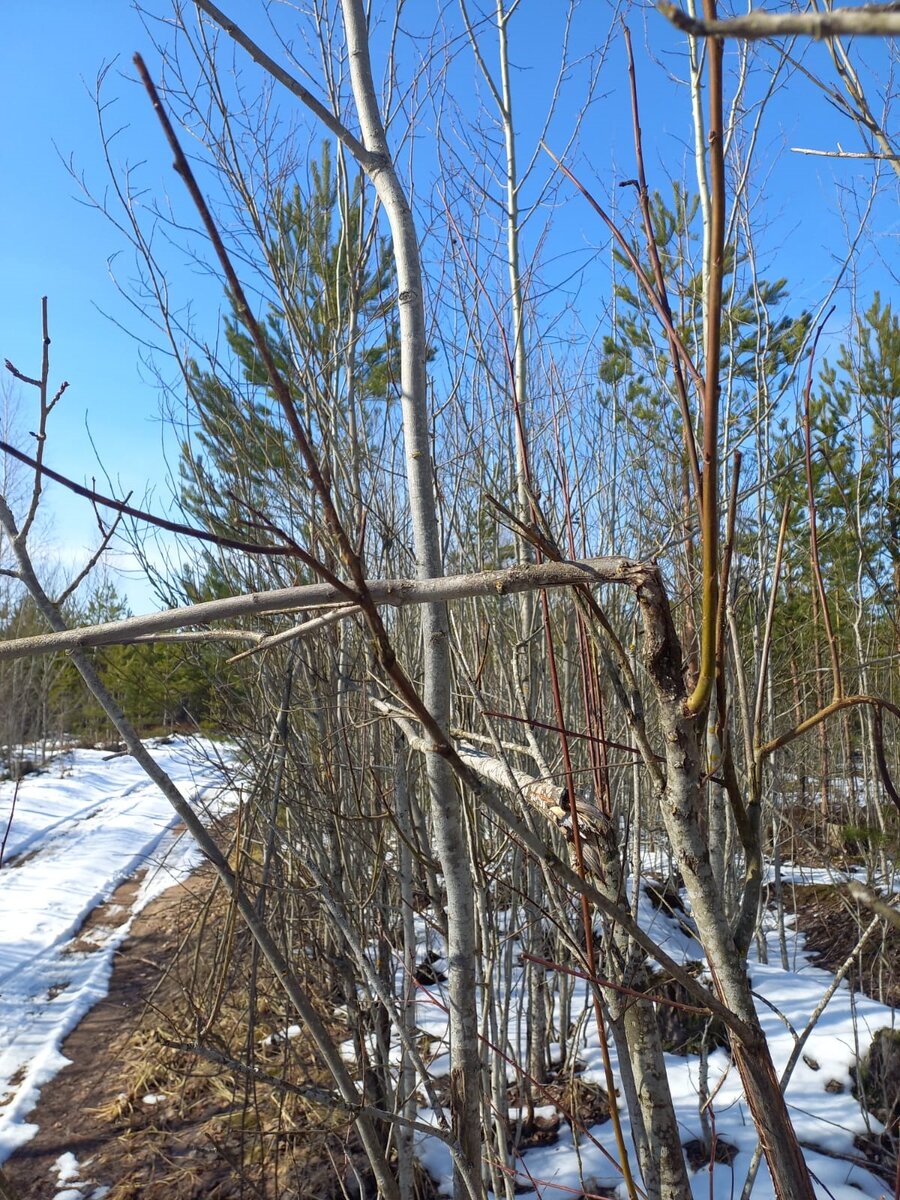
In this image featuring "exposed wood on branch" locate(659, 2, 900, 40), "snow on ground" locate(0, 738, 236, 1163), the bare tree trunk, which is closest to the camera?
"exposed wood on branch" locate(659, 2, 900, 40)

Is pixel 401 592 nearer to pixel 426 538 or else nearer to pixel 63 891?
pixel 426 538

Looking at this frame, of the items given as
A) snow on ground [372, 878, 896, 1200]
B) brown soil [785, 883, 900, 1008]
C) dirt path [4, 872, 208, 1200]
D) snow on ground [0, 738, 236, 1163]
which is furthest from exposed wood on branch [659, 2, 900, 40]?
brown soil [785, 883, 900, 1008]

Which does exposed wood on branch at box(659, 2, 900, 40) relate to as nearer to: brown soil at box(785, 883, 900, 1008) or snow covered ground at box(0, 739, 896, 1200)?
snow covered ground at box(0, 739, 896, 1200)

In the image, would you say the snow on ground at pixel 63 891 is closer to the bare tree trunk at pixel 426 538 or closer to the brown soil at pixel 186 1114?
the brown soil at pixel 186 1114

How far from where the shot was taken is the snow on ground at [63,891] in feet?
15.9

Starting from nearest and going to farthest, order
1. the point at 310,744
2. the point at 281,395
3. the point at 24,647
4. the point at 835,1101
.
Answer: the point at 281,395, the point at 24,647, the point at 310,744, the point at 835,1101

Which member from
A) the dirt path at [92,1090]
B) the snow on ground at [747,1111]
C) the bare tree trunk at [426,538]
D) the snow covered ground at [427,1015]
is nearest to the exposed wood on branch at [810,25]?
the snow covered ground at [427,1015]

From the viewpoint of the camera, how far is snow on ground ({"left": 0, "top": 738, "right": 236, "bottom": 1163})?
4.85 m

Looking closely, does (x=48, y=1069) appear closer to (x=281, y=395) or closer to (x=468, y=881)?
(x=468, y=881)

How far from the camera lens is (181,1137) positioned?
4145mm

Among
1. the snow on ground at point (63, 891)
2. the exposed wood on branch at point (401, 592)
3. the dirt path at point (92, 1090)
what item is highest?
the exposed wood on branch at point (401, 592)

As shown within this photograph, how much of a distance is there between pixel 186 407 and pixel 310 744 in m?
1.57

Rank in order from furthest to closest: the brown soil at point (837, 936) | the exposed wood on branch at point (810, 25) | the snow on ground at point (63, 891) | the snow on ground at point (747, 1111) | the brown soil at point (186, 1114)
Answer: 1. the brown soil at point (837, 936)
2. the snow on ground at point (63, 891)
3. the brown soil at point (186, 1114)
4. the snow on ground at point (747, 1111)
5. the exposed wood on branch at point (810, 25)

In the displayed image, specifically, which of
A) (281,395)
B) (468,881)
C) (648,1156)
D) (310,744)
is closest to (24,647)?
(281,395)
